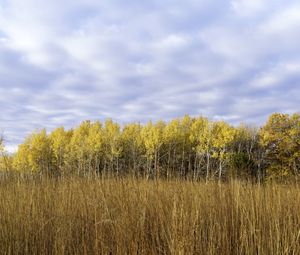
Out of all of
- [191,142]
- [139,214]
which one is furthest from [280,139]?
[139,214]

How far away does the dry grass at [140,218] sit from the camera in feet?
9.64

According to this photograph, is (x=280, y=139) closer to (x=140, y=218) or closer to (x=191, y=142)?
(x=191, y=142)

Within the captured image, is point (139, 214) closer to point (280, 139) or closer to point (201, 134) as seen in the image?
point (280, 139)

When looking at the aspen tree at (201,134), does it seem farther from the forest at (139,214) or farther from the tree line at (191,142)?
the forest at (139,214)

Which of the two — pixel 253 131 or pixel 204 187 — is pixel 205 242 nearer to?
pixel 204 187

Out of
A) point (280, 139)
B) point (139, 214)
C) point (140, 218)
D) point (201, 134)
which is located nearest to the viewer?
point (140, 218)

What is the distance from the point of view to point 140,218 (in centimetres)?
310

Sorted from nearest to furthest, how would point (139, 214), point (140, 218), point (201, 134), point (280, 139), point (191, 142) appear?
point (140, 218) → point (139, 214) → point (280, 139) → point (201, 134) → point (191, 142)

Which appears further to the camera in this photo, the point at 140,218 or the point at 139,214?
the point at 139,214

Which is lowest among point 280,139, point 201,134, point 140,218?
point 140,218

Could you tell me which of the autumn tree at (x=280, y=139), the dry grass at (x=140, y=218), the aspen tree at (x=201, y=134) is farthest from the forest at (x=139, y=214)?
the aspen tree at (x=201, y=134)

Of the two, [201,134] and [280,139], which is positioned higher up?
[201,134]

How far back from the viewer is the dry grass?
2.94 metres

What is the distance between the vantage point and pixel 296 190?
4.29 meters
